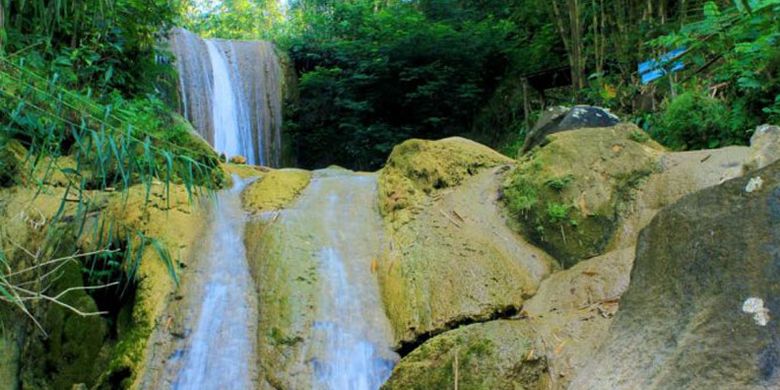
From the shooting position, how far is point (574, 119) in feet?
21.3

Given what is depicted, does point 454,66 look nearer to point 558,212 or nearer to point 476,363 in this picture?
point 558,212

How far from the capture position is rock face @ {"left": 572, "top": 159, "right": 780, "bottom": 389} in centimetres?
199

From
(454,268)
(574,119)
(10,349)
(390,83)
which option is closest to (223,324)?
(10,349)

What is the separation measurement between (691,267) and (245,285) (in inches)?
131

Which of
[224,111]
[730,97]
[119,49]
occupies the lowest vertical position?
[730,97]

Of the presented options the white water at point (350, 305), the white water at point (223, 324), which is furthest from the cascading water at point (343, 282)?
the white water at point (223, 324)

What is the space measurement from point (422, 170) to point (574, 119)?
1.91 m

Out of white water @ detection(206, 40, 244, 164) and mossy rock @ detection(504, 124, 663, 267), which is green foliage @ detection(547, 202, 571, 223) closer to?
mossy rock @ detection(504, 124, 663, 267)

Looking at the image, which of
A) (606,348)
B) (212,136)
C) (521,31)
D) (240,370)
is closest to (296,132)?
(212,136)

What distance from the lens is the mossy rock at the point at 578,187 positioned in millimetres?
4695

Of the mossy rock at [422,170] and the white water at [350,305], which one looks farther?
the mossy rock at [422,170]

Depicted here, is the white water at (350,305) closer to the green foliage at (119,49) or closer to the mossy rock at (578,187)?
the mossy rock at (578,187)

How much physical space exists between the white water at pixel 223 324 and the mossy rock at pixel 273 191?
43 cm

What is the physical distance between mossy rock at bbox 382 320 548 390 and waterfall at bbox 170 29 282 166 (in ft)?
25.5
